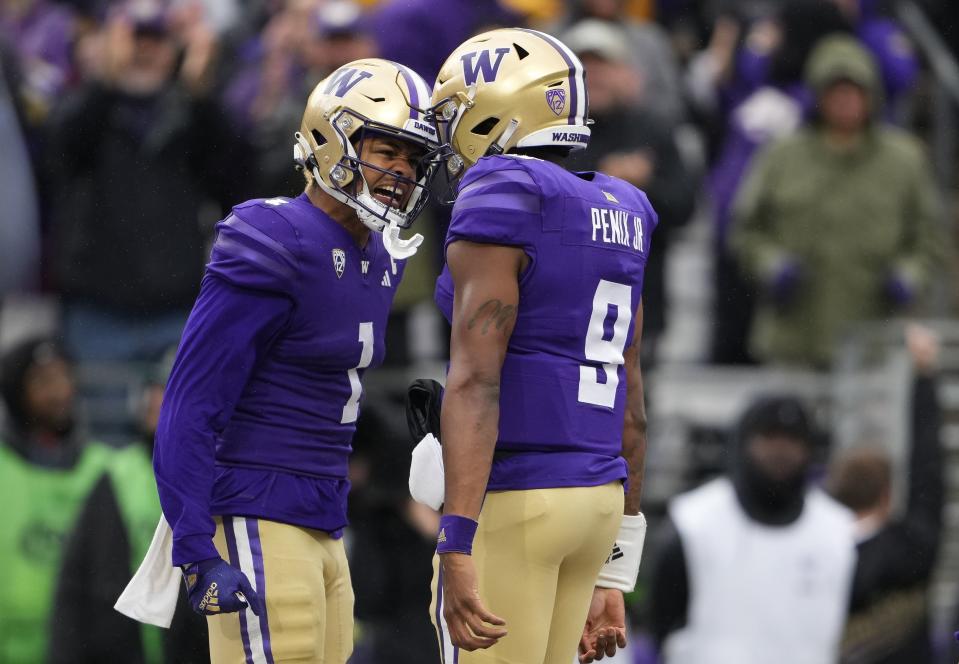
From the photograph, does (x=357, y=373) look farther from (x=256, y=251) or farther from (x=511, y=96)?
(x=511, y=96)

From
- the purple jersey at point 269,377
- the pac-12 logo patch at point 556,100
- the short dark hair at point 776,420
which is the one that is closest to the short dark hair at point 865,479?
the short dark hair at point 776,420

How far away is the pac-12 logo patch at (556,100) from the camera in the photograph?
4926mm

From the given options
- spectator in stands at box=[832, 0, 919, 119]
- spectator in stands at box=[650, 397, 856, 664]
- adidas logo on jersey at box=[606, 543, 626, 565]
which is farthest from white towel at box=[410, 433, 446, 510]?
spectator in stands at box=[832, 0, 919, 119]

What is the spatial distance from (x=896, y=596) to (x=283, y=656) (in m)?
3.89

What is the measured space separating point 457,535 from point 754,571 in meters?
3.29

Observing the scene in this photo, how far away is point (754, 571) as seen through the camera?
302 inches

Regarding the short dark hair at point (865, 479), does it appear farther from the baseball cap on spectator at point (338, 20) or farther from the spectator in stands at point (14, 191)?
the spectator in stands at point (14, 191)

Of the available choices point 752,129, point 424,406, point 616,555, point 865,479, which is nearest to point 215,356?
point 424,406

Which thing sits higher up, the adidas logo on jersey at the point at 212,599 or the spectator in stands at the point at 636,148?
the spectator in stands at the point at 636,148

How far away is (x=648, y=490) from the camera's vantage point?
33.1ft

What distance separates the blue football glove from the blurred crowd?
2.91m

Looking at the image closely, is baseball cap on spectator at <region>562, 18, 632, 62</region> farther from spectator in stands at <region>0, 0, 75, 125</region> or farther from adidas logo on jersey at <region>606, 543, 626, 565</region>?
adidas logo on jersey at <region>606, 543, 626, 565</region>

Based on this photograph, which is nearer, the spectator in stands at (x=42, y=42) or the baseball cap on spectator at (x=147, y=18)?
the baseball cap on spectator at (x=147, y=18)

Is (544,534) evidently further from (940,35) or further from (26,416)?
(940,35)
